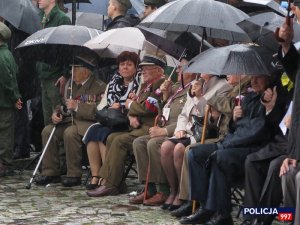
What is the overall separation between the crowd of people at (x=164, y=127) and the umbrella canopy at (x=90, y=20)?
2.49 meters

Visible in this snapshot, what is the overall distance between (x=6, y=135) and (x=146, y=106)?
2452 mm

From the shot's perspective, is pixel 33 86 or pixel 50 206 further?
pixel 33 86

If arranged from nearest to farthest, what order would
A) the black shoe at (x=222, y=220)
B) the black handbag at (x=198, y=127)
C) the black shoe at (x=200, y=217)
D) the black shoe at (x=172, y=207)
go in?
the black shoe at (x=222, y=220)
the black shoe at (x=200, y=217)
the black handbag at (x=198, y=127)
the black shoe at (x=172, y=207)

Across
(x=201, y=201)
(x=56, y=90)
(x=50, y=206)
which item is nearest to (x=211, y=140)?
(x=201, y=201)

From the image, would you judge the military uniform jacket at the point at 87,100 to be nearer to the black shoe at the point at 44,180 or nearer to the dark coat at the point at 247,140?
the black shoe at the point at 44,180

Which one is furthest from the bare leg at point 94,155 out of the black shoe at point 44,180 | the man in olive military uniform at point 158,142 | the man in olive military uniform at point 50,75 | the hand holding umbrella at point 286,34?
the hand holding umbrella at point 286,34

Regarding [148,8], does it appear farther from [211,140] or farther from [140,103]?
[211,140]

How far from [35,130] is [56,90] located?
5.03 feet

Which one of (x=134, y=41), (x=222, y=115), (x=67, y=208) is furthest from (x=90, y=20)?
(x=222, y=115)

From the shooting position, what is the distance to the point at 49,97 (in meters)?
11.7

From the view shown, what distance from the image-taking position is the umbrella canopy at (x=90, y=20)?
14875 millimetres

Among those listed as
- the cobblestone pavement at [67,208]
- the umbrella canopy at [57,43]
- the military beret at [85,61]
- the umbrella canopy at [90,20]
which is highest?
the umbrella canopy at [90,20]

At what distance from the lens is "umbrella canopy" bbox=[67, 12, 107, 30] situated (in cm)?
1488

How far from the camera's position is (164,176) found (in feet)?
31.2
